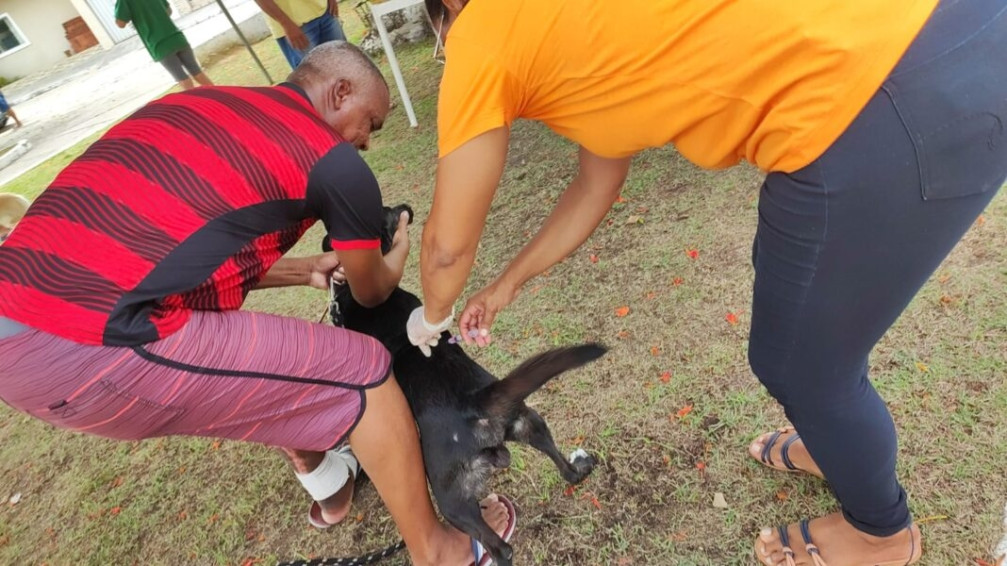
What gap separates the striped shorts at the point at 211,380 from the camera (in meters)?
1.33

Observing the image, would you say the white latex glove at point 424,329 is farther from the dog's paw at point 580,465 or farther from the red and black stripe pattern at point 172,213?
the dog's paw at point 580,465

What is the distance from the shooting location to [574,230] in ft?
5.39

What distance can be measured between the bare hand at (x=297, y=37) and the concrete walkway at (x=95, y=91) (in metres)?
8.17

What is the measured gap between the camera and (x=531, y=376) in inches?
67.6

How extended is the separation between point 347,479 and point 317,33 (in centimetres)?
454

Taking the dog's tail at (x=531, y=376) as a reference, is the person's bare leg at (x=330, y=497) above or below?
below

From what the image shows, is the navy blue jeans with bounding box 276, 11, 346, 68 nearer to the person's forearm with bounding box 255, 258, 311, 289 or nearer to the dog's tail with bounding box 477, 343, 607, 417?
the person's forearm with bounding box 255, 258, 311, 289

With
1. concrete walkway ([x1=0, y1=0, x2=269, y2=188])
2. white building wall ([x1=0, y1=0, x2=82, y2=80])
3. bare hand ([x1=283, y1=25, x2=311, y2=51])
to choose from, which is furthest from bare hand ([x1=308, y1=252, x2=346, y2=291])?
white building wall ([x1=0, y1=0, x2=82, y2=80])

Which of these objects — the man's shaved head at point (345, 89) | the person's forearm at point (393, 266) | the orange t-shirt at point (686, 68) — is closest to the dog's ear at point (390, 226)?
the person's forearm at point (393, 266)

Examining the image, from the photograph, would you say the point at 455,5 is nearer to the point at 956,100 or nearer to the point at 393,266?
the point at 956,100

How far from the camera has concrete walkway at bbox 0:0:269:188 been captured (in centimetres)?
1191

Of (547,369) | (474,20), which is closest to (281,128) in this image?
(474,20)

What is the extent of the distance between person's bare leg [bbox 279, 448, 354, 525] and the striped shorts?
22.9 inches

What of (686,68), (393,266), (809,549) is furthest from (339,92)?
(809,549)
